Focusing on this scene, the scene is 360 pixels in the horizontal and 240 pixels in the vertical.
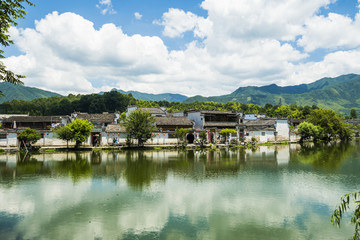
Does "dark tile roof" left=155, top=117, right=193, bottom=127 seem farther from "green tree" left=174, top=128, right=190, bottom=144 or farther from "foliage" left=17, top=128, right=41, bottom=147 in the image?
"foliage" left=17, top=128, right=41, bottom=147

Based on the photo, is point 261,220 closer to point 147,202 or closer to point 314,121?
point 147,202

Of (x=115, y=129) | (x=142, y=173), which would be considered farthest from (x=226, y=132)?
(x=142, y=173)

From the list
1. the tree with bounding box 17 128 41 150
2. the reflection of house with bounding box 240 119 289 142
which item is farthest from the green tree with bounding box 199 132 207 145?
the tree with bounding box 17 128 41 150

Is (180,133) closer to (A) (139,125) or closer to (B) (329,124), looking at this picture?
(A) (139,125)

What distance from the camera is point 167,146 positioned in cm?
4062

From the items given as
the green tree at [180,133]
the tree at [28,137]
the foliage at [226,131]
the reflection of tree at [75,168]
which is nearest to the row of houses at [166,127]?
the tree at [28,137]

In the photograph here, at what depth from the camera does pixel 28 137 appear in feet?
119

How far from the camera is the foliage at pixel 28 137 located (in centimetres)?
3638

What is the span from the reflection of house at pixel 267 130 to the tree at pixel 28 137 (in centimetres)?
3629

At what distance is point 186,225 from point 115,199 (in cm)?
531

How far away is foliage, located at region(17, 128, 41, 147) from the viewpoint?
3638cm

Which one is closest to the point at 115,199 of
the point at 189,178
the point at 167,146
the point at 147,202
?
the point at 147,202

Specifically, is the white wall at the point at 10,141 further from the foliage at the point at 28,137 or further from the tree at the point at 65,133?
the tree at the point at 65,133

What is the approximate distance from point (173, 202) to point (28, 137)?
104ft
